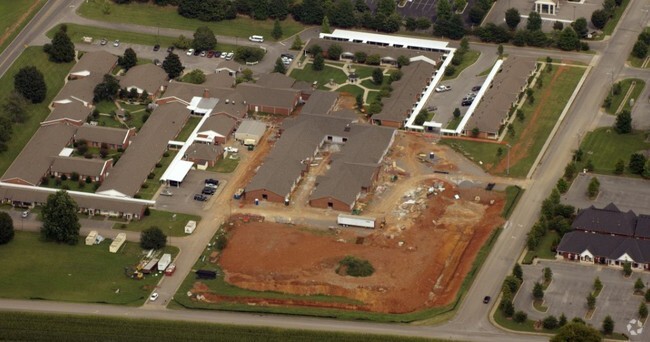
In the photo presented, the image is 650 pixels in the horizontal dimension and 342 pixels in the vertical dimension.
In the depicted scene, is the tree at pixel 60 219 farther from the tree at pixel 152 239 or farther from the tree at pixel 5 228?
the tree at pixel 152 239

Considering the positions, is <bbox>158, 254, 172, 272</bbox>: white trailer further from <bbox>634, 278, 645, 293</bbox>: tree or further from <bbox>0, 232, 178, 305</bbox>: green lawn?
<bbox>634, 278, 645, 293</bbox>: tree

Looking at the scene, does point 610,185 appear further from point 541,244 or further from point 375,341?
point 375,341

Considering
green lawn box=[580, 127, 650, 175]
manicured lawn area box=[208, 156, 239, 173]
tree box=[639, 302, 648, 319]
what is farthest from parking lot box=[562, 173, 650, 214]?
manicured lawn area box=[208, 156, 239, 173]

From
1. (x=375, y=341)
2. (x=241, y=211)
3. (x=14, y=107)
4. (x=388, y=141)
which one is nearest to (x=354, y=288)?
(x=375, y=341)

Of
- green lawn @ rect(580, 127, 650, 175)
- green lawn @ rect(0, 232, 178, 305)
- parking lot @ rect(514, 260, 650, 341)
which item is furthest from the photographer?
green lawn @ rect(580, 127, 650, 175)

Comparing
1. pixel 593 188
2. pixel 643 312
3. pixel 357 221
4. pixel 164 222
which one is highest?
pixel 593 188

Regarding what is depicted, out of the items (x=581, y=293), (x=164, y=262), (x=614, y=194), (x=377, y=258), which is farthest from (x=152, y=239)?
(x=614, y=194)

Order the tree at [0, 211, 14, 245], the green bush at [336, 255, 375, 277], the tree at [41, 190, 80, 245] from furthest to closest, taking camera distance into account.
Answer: the tree at [41, 190, 80, 245] → the tree at [0, 211, 14, 245] → the green bush at [336, 255, 375, 277]

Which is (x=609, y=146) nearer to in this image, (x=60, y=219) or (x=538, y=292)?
(x=538, y=292)
